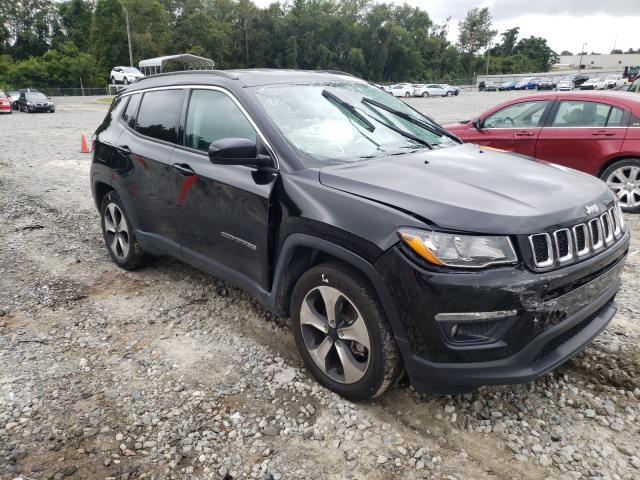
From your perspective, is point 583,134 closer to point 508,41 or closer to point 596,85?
point 596,85

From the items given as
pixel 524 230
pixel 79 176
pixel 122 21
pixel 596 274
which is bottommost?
pixel 79 176

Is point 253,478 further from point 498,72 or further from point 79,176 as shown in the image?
point 498,72

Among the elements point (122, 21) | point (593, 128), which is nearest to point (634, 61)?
point (122, 21)

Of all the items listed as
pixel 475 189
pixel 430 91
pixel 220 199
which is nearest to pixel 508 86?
pixel 430 91

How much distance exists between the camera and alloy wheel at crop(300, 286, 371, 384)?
276 cm

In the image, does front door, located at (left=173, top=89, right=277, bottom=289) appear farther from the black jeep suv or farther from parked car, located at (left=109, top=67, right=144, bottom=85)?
parked car, located at (left=109, top=67, right=144, bottom=85)

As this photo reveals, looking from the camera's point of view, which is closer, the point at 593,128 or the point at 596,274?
the point at 596,274

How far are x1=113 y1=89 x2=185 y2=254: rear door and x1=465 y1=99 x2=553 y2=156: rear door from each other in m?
5.10

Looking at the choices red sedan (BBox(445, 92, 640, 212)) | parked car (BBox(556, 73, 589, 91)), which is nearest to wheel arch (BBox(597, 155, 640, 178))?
red sedan (BBox(445, 92, 640, 212))

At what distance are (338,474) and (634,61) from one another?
150235mm

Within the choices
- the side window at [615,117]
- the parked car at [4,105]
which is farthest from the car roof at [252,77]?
the parked car at [4,105]

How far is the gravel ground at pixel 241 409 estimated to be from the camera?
2520 mm

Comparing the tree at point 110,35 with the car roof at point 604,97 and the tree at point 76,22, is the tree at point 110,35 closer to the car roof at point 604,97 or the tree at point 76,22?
the tree at point 76,22

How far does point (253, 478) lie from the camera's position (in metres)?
2.44
